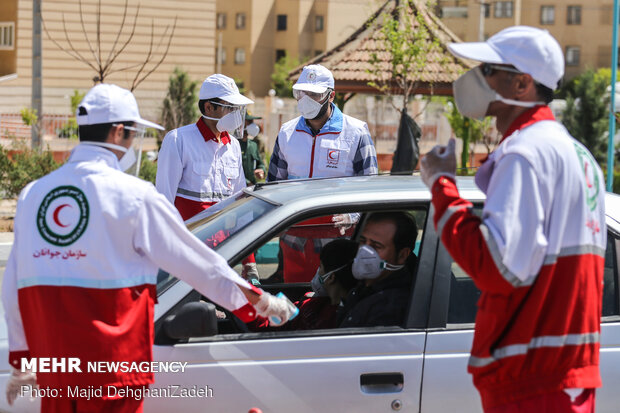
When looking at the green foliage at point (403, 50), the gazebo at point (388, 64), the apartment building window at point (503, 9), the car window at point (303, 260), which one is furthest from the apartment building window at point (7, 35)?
the apartment building window at point (503, 9)

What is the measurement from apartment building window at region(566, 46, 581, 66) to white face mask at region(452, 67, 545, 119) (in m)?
64.1

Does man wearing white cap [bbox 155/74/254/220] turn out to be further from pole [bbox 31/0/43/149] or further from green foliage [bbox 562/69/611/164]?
green foliage [bbox 562/69/611/164]

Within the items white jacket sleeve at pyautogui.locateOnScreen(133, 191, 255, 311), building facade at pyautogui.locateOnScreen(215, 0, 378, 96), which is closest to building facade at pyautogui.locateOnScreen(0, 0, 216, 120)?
building facade at pyautogui.locateOnScreen(215, 0, 378, 96)

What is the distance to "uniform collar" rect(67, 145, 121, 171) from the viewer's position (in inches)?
118

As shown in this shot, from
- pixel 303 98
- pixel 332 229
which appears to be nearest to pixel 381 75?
pixel 303 98

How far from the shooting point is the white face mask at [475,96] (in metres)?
2.83

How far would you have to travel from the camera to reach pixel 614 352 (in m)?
3.59

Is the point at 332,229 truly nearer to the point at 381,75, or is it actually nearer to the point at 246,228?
the point at 246,228

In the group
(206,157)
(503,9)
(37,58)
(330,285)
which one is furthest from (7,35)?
(503,9)

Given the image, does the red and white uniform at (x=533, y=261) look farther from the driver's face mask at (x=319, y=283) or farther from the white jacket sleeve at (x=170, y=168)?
the white jacket sleeve at (x=170, y=168)

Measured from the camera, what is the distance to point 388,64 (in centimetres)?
1917

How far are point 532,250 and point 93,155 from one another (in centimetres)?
144

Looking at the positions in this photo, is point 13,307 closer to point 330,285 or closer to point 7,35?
point 330,285

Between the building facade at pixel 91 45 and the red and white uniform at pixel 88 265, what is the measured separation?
115 ft
